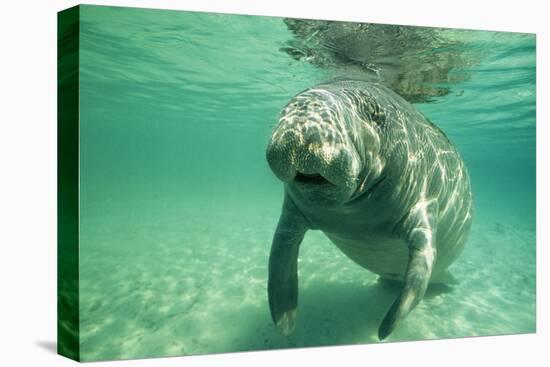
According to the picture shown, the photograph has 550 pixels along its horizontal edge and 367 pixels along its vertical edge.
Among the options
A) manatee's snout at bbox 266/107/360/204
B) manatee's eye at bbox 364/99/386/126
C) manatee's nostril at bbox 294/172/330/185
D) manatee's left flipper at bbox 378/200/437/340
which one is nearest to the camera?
manatee's snout at bbox 266/107/360/204

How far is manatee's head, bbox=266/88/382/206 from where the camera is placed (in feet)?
10.8

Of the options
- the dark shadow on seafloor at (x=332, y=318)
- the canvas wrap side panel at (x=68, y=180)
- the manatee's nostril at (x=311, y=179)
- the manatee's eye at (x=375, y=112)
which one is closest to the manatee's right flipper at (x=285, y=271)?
the dark shadow on seafloor at (x=332, y=318)

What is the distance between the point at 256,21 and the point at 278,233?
14.5ft

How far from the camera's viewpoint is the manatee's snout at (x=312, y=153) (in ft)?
10.8

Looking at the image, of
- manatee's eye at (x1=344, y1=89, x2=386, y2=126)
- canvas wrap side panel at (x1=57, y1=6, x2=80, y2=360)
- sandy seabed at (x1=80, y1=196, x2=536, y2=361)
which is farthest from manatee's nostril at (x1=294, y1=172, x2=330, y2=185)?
sandy seabed at (x1=80, y1=196, x2=536, y2=361)

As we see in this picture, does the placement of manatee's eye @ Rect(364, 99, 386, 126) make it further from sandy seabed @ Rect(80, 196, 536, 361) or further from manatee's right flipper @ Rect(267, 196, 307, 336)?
sandy seabed @ Rect(80, 196, 536, 361)

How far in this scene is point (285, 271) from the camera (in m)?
5.72

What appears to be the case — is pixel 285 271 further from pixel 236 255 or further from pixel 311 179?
pixel 236 255

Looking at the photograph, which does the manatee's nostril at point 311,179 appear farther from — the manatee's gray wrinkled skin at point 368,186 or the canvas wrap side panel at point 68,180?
the canvas wrap side panel at point 68,180

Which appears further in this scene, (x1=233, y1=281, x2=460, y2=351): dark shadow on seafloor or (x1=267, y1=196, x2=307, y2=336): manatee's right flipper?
(x1=233, y1=281, x2=460, y2=351): dark shadow on seafloor

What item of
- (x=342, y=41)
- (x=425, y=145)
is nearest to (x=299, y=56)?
(x=342, y=41)

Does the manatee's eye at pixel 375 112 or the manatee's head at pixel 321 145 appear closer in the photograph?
the manatee's head at pixel 321 145

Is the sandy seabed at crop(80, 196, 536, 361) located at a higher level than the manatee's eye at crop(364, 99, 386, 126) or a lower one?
lower

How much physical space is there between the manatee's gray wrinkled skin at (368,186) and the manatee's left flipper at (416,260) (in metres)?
0.01
